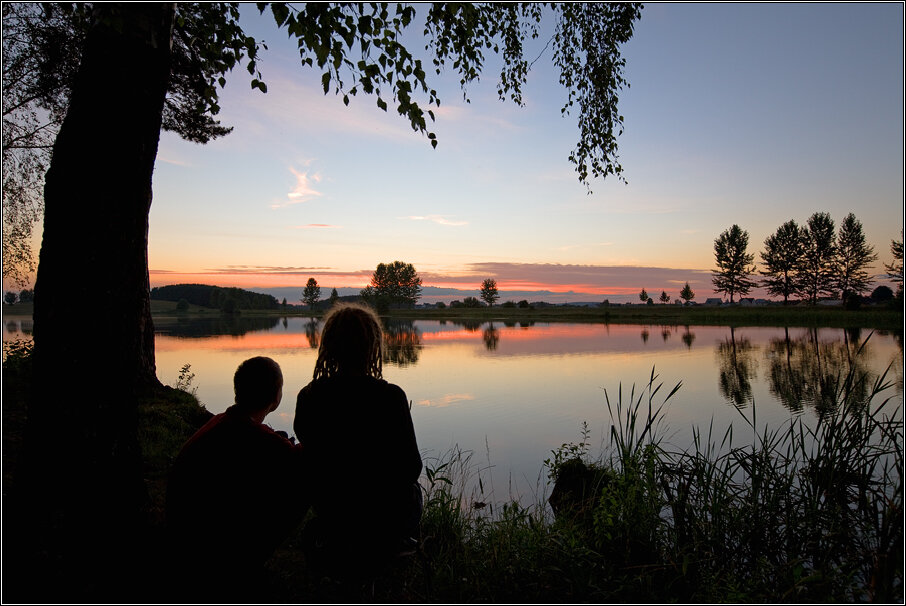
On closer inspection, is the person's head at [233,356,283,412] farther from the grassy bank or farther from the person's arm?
the grassy bank

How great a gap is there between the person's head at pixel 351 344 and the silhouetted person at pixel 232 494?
28 centimetres

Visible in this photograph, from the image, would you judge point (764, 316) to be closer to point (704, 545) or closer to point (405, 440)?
point (704, 545)

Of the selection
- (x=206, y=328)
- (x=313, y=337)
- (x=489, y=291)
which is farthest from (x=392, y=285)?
(x=313, y=337)

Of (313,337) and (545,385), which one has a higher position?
(545,385)

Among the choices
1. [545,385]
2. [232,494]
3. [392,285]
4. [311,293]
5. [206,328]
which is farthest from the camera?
[311,293]

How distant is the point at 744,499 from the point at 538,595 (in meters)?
2.05

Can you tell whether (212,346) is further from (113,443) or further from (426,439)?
(113,443)

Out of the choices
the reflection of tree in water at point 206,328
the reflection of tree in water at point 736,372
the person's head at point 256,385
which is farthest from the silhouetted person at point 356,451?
the reflection of tree in water at point 206,328

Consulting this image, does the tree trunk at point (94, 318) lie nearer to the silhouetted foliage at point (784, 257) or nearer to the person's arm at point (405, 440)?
the person's arm at point (405, 440)

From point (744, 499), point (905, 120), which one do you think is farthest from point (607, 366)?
point (905, 120)

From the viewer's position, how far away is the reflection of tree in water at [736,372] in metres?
11.5

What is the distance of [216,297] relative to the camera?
Answer: 4126 inches

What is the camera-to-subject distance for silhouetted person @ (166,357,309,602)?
2232 mm

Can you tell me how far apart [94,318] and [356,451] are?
1.55 metres
